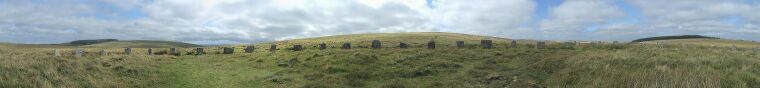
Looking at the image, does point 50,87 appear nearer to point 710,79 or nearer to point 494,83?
point 494,83

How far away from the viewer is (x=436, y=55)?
3378 centimetres

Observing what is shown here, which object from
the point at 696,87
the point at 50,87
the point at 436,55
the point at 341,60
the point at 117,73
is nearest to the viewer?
the point at 696,87

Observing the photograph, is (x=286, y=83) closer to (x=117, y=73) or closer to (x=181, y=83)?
(x=181, y=83)

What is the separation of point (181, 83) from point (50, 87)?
4922 mm

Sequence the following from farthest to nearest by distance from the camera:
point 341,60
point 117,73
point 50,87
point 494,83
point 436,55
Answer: point 436,55
point 341,60
point 117,73
point 494,83
point 50,87

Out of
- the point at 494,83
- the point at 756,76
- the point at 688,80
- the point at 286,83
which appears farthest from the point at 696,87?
the point at 286,83

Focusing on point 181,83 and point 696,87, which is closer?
point 696,87

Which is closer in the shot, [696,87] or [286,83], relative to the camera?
[696,87]

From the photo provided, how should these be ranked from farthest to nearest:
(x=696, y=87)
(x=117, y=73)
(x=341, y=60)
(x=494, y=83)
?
1. (x=341, y=60)
2. (x=117, y=73)
3. (x=494, y=83)
4. (x=696, y=87)

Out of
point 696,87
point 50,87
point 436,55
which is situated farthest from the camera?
point 436,55

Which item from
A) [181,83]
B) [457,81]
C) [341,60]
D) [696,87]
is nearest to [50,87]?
[181,83]

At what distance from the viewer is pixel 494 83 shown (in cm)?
2130

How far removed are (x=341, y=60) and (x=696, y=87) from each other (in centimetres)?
1753

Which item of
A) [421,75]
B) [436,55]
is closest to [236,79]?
[421,75]
